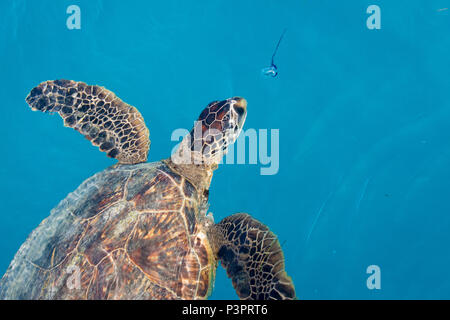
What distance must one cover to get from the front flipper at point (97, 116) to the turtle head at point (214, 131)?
840 millimetres

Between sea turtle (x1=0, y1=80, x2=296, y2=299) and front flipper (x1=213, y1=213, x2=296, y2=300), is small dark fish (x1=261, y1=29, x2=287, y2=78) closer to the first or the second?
sea turtle (x1=0, y1=80, x2=296, y2=299)

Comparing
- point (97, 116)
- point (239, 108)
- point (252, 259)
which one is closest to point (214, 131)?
point (239, 108)

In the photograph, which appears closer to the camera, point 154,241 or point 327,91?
point 154,241

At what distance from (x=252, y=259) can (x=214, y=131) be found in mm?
1348

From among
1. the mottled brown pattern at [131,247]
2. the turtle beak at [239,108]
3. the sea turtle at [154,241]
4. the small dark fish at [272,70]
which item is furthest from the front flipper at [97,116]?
the small dark fish at [272,70]

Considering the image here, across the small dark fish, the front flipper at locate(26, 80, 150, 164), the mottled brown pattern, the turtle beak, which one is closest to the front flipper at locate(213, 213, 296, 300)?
the mottled brown pattern

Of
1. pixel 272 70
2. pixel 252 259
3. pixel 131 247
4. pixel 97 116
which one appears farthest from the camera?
pixel 272 70

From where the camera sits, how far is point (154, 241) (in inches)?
92.4

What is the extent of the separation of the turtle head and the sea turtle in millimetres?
11

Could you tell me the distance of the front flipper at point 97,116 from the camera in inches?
133

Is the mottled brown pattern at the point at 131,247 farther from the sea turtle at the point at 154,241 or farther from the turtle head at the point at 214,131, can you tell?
the turtle head at the point at 214,131

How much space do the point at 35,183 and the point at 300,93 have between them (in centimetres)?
578

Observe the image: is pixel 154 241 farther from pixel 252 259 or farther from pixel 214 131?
pixel 214 131

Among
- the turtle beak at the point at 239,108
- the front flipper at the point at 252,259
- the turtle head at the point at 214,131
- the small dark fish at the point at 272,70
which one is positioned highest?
the small dark fish at the point at 272,70
